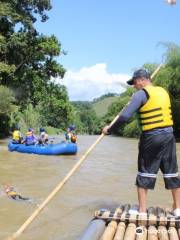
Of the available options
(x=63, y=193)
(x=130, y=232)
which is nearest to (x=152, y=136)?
(x=130, y=232)

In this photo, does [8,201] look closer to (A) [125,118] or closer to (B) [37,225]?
(B) [37,225]

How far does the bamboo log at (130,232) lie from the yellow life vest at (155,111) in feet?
4.05

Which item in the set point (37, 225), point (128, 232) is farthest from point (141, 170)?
point (37, 225)

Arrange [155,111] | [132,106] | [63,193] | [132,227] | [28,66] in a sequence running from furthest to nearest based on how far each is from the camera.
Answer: [28,66] → [63,193] → [155,111] → [132,106] → [132,227]

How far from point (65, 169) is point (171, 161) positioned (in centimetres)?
1127

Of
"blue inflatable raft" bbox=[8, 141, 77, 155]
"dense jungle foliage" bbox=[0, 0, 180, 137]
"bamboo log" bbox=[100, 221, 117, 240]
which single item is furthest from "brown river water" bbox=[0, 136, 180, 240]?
"dense jungle foliage" bbox=[0, 0, 180, 137]

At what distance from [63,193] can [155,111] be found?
18.4 ft

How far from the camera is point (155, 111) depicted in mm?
6047

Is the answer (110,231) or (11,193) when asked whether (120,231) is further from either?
(11,193)

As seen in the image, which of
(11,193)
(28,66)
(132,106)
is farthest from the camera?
(28,66)

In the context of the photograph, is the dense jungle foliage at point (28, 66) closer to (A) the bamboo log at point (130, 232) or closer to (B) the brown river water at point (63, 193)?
(B) the brown river water at point (63, 193)

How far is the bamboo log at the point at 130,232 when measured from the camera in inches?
202

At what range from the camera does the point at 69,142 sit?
77.0ft

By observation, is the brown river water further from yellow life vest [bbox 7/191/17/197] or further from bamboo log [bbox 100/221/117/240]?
bamboo log [bbox 100/221/117/240]
